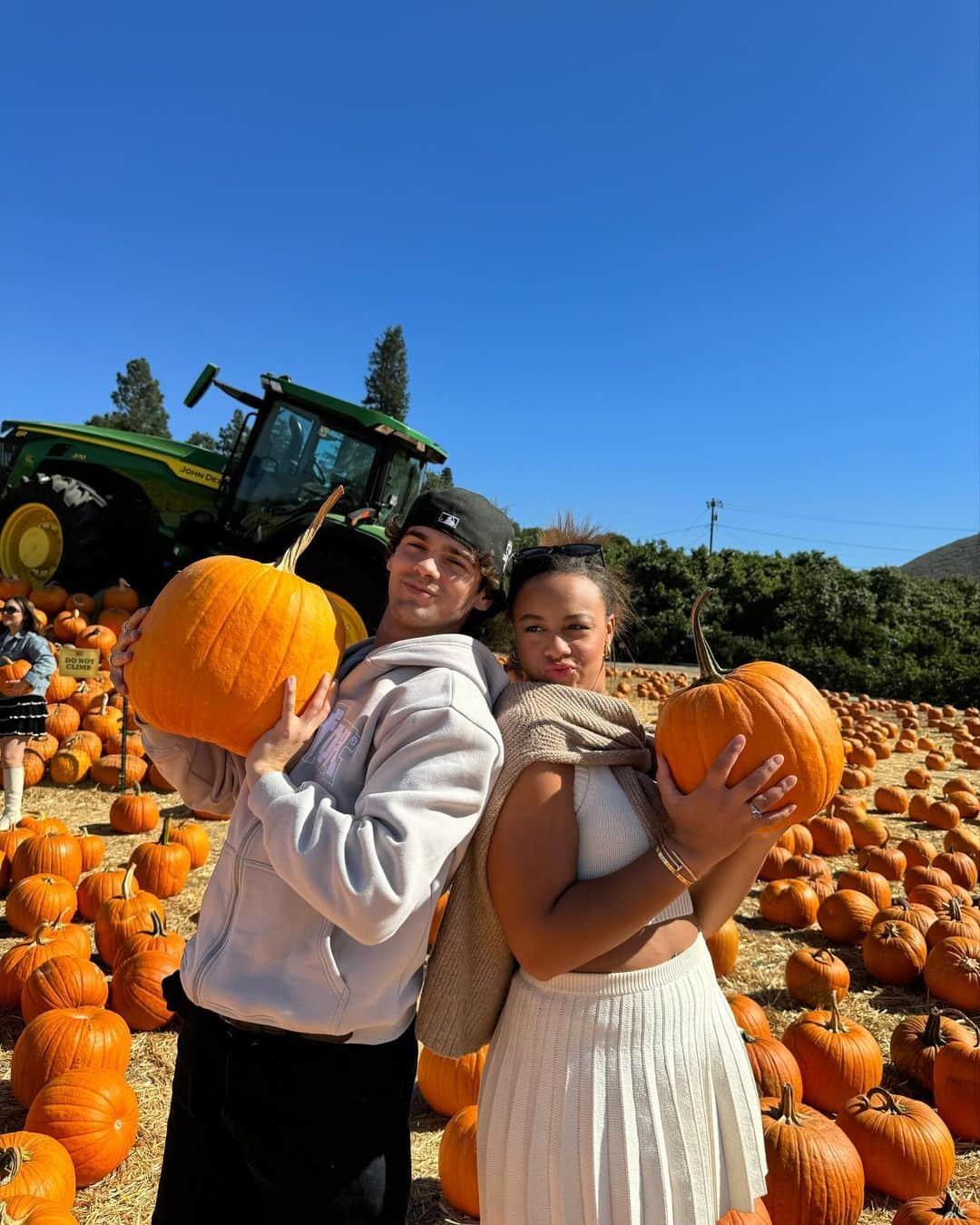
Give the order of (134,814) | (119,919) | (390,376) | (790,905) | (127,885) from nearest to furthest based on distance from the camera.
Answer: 1. (119,919)
2. (127,885)
3. (790,905)
4. (134,814)
5. (390,376)

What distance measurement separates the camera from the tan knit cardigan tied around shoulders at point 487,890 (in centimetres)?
138

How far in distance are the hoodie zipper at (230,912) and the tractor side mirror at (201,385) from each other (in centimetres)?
884

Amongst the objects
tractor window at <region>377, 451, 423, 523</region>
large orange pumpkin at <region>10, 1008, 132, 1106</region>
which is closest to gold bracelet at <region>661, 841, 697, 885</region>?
large orange pumpkin at <region>10, 1008, 132, 1106</region>

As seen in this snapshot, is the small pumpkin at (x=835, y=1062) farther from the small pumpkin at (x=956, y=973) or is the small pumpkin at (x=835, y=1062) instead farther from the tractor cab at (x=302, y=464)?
the tractor cab at (x=302, y=464)

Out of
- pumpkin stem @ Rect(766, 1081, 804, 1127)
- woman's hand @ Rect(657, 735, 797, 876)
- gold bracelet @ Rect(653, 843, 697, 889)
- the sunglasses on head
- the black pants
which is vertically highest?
the sunglasses on head

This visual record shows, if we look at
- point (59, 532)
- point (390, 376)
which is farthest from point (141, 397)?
point (59, 532)

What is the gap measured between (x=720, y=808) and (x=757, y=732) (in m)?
0.22

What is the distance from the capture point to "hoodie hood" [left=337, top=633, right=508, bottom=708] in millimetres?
1439

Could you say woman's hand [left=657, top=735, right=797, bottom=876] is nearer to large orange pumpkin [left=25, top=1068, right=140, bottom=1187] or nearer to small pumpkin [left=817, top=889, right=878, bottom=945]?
large orange pumpkin [left=25, top=1068, right=140, bottom=1187]

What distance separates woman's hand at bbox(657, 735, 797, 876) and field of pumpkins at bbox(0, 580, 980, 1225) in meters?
1.31

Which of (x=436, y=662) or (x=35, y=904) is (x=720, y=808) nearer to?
(x=436, y=662)

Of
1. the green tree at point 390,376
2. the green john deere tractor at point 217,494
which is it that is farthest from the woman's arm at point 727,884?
the green tree at point 390,376

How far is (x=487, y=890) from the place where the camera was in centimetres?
140

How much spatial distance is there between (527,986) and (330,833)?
51cm
